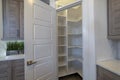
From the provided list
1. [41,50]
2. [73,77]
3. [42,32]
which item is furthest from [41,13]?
[73,77]

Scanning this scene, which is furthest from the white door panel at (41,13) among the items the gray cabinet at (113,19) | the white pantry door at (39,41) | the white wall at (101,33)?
A: the gray cabinet at (113,19)

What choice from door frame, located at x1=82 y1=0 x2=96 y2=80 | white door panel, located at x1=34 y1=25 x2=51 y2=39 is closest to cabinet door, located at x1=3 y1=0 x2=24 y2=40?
white door panel, located at x1=34 y1=25 x2=51 y2=39

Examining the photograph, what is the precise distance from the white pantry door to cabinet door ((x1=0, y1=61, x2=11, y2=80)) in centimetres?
57

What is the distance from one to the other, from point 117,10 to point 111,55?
82 centimetres

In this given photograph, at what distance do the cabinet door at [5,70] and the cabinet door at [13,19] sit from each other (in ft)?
2.29

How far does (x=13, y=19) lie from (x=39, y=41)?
3.41ft

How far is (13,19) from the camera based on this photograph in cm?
Answer: 285

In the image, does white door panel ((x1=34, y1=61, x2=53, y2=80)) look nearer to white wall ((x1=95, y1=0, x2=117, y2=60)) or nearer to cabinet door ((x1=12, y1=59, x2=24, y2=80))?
cabinet door ((x1=12, y1=59, x2=24, y2=80))

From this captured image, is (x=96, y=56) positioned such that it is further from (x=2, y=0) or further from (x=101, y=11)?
(x=2, y=0)

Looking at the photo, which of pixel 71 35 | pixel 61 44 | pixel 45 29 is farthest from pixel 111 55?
pixel 71 35

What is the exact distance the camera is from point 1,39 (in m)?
2.76

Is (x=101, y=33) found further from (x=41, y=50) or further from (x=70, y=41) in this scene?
(x=70, y=41)

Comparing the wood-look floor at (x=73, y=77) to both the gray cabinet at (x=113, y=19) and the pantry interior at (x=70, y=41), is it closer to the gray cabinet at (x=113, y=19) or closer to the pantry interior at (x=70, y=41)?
the pantry interior at (x=70, y=41)

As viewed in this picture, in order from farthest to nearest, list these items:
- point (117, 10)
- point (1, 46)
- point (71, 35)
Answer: point (71, 35), point (1, 46), point (117, 10)
